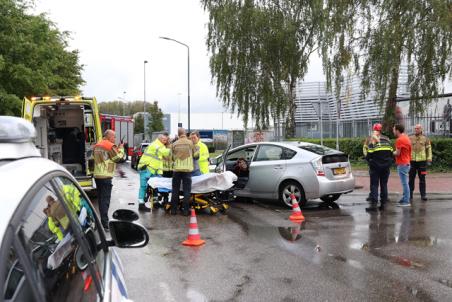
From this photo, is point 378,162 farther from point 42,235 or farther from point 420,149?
point 42,235

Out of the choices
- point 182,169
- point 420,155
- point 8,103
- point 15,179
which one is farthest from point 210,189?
point 8,103

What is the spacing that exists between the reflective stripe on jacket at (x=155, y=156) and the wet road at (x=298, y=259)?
58.3 inches

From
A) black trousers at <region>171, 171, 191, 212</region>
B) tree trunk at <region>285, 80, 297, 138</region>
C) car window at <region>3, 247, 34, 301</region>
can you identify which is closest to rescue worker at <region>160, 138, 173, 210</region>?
black trousers at <region>171, 171, 191, 212</region>

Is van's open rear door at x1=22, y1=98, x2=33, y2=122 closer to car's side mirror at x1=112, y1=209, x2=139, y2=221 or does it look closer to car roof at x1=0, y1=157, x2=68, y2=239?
car's side mirror at x1=112, y1=209, x2=139, y2=221

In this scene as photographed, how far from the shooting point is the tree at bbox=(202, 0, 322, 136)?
25031mm

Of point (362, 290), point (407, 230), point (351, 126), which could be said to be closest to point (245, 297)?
point (362, 290)

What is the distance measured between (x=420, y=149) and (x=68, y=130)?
9435 mm

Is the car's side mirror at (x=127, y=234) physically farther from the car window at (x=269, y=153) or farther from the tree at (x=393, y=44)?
the tree at (x=393, y=44)

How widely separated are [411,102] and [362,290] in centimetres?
1728

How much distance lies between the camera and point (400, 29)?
19.4 meters

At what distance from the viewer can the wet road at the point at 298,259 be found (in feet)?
16.7

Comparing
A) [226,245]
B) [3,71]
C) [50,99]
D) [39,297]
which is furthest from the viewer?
[3,71]

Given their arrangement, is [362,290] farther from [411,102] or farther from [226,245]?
[411,102]

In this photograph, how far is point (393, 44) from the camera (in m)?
19.4
